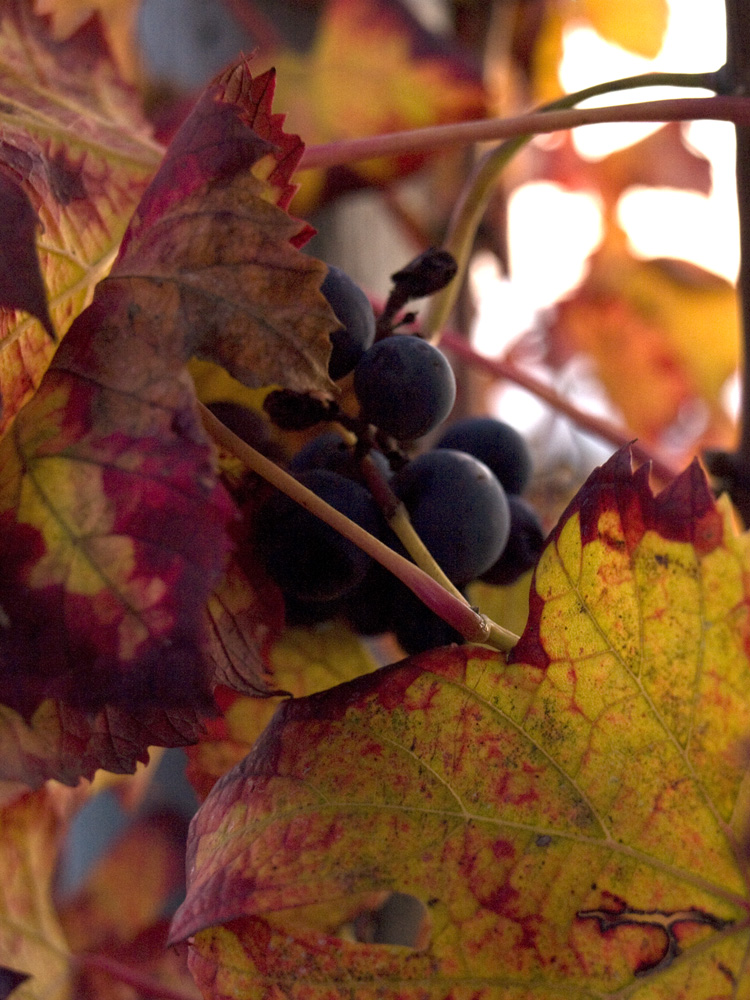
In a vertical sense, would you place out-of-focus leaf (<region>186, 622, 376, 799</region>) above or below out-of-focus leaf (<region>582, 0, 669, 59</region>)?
below

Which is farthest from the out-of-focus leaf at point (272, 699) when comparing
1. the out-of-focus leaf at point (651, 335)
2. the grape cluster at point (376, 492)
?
the out-of-focus leaf at point (651, 335)

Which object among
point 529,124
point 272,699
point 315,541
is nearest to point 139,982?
point 272,699

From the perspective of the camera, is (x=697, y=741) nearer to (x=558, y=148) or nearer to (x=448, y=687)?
(x=448, y=687)

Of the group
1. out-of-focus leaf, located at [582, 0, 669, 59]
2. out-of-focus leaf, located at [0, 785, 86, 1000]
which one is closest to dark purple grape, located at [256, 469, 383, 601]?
out-of-focus leaf, located at [0, 785, 86, 1000]

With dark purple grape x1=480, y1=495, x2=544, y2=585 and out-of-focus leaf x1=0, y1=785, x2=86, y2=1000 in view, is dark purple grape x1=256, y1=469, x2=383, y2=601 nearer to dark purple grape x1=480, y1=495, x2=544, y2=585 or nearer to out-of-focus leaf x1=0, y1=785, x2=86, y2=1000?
dark purple grape x1=480, y1=495, x2=544, y2=585

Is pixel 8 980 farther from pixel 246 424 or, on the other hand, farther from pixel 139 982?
pixel 246 424

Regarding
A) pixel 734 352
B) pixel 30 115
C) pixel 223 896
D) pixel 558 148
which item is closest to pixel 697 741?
pixel 223 896
